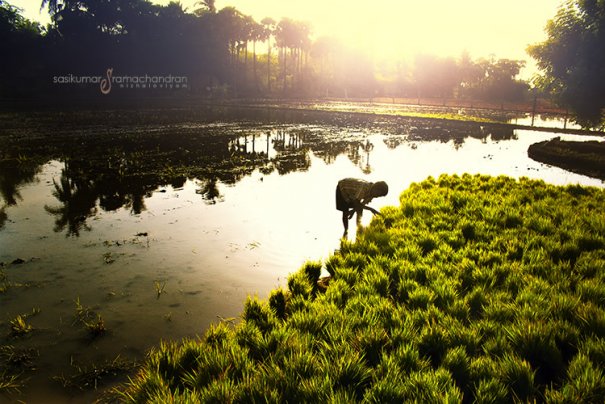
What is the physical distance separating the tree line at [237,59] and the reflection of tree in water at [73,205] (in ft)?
116

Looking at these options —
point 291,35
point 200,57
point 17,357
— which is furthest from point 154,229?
point 291,35

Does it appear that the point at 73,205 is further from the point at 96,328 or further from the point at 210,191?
the point at 96,328

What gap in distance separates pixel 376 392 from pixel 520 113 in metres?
56.2

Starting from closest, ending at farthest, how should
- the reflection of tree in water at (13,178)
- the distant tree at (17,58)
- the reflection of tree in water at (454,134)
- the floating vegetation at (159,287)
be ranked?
1. the floating vegetation at (159,287)
2. the reflection of tree in water at (13,178)
3. the reflection of tree in water at (454,134)
4. the distant tree at (17,58)

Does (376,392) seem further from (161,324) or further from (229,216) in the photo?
(229,216)

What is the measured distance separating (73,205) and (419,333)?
907 centimetres

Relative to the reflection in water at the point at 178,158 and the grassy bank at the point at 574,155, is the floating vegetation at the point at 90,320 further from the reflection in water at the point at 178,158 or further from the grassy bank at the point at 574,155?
the grassy bank at the point at 574,155

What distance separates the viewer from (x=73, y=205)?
366 inches

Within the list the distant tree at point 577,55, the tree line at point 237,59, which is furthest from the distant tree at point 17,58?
the distant tree at point 577,55

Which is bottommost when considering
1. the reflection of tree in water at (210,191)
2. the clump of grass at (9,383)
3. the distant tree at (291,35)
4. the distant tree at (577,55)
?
the clump of grass at (9,383)

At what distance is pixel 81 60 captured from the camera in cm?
5628

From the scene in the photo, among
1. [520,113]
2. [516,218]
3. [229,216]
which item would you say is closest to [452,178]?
[516,218]

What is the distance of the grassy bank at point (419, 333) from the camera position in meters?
2.74

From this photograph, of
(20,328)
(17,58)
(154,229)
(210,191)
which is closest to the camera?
(20,328)
